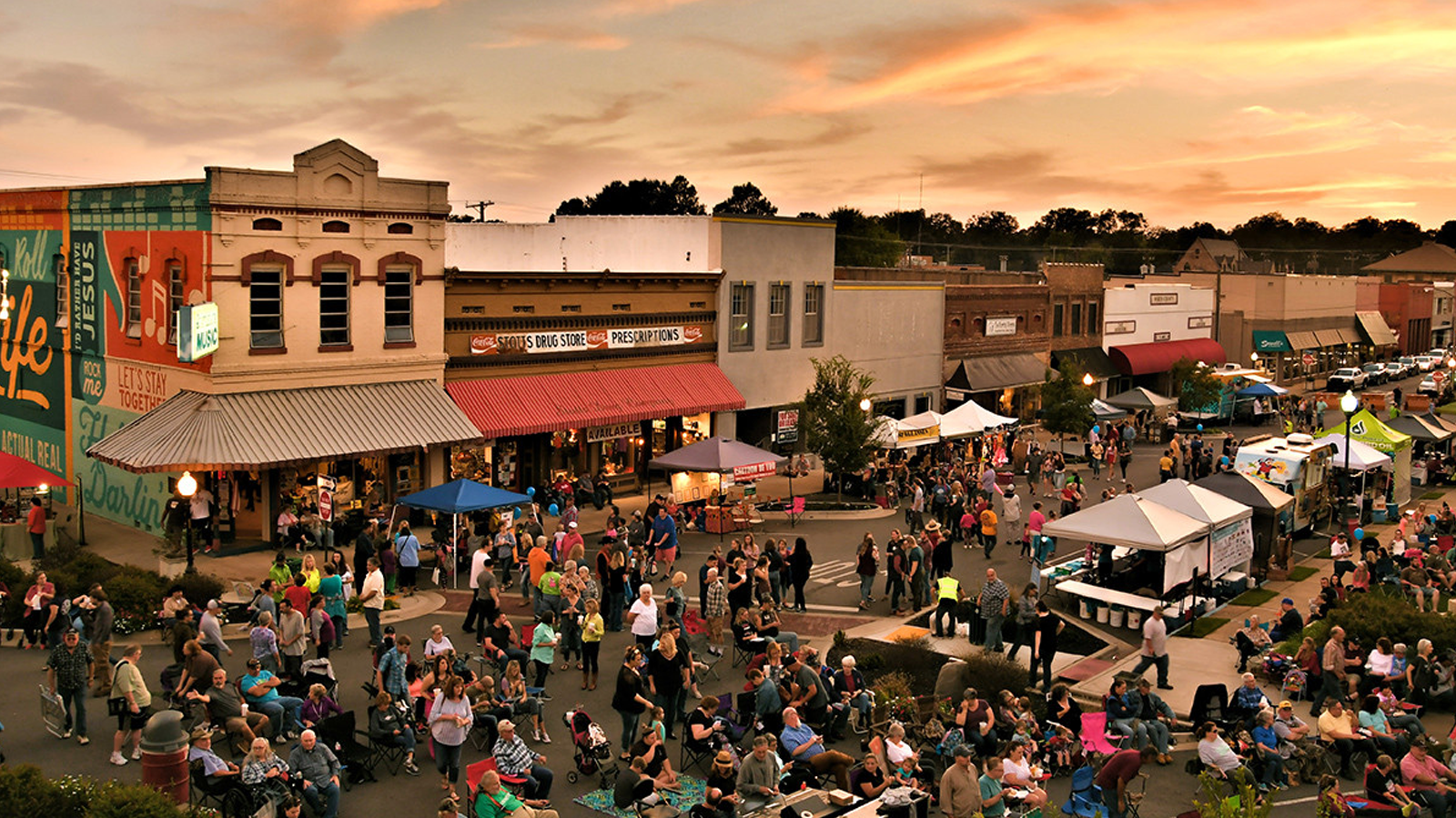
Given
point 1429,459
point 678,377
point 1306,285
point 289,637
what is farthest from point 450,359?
point 1306,285

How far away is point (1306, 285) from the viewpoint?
8469 cm

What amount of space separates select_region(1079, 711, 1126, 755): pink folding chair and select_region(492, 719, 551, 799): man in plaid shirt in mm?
7650

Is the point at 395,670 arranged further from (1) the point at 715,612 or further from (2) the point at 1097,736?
(2) the point at 1097,736

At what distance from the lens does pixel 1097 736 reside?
1752 centimetres

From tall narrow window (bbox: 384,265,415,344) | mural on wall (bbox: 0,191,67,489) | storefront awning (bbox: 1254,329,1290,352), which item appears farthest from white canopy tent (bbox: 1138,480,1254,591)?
storefront awning (bbox: 1254,329,1290,352)

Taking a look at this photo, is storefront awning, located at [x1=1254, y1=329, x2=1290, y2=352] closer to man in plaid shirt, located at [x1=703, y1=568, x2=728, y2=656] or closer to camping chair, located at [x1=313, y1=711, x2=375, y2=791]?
man in plaid shirt, located at [x1=703, y1=568, x2=728, y2=656]

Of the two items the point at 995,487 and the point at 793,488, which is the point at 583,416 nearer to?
the point at 793,488

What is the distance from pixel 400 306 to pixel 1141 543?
1949 cm

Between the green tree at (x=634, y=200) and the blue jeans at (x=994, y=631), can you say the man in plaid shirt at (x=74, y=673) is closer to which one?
the blue jeans at (x=994, y=631)

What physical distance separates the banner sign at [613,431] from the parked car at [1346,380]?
57.6m

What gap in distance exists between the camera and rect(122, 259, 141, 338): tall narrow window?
31641 mm

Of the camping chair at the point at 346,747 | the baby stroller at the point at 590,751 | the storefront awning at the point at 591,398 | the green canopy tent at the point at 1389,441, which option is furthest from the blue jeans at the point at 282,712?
the green canopy tent at the point at 1389,441

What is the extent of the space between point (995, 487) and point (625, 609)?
64.8 feet

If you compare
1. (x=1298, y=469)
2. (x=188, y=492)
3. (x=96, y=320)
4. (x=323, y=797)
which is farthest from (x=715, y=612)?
(x=96, y=320)
